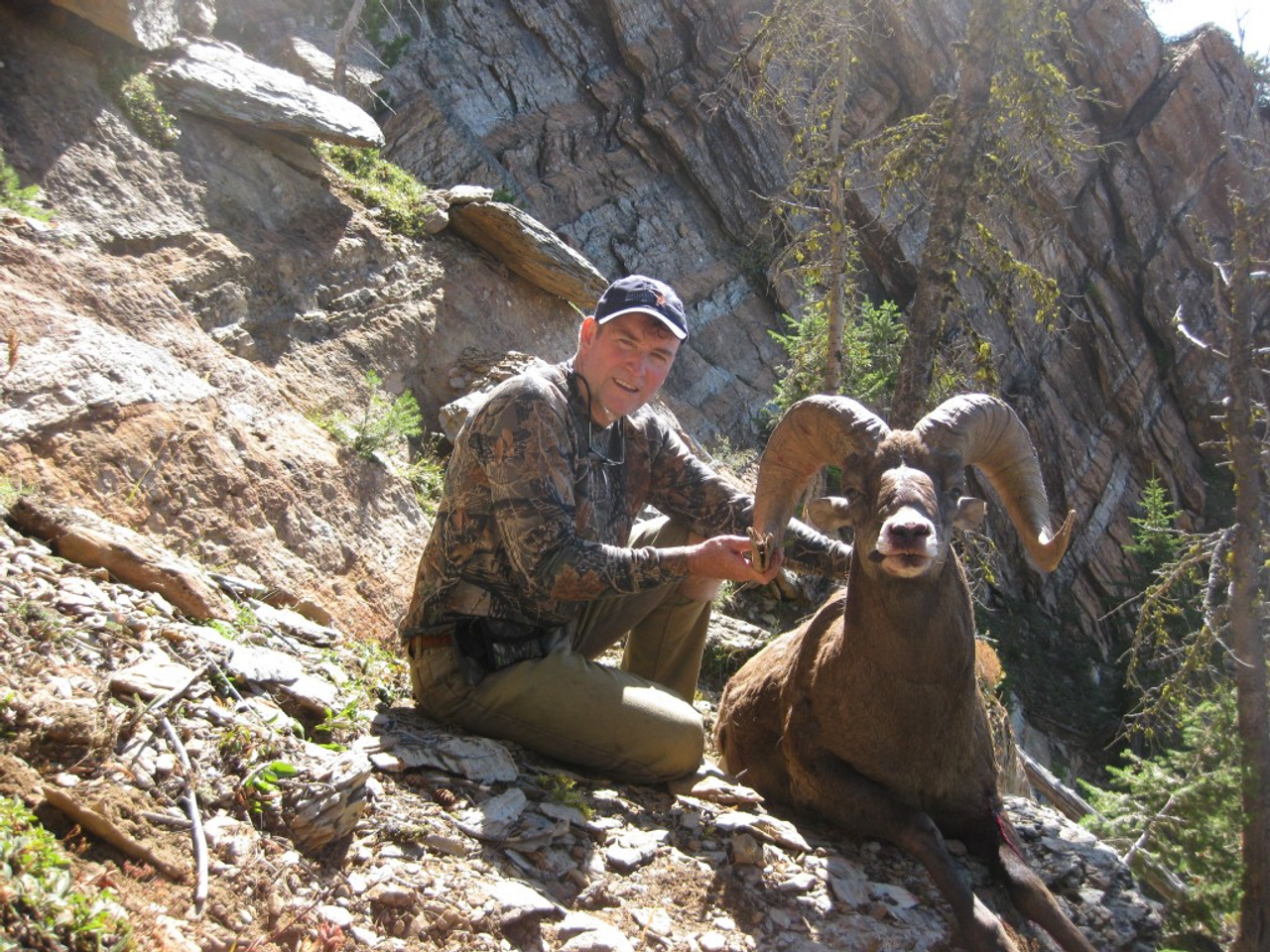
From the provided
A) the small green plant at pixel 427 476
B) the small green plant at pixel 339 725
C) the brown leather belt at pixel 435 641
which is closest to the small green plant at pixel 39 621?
the small green plant at pixel 339 725

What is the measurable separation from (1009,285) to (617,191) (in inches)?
674

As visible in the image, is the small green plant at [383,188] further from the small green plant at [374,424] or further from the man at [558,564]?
the man at [558,564]

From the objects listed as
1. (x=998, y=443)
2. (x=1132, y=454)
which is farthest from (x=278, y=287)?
(x=1132, y=454)

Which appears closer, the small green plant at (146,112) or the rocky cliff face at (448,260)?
the rocky cliff face at (448,260)

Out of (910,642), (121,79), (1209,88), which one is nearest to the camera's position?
(910,642)

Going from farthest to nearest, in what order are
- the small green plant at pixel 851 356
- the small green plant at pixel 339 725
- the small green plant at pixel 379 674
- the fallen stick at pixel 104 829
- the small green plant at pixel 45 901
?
the small green plant at pixel 851 356 → the small green plant at pixel 379 674 → the small green plant at pixel 339 725 → the fallen stick at pixel 104 829 → the small green plant at pixel 45 901

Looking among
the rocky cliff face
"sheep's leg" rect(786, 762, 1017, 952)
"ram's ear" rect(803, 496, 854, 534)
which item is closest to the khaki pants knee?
"sheep's leg" rect(786, 762, 1017, 952)

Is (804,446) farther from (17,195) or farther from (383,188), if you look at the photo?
(383,188)

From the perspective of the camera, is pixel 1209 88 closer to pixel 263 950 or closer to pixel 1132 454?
pixel 1132 454

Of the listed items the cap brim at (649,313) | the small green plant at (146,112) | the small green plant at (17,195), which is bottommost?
the small green plant at (17,195)

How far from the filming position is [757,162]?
2791 centimetres

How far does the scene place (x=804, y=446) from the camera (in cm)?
497

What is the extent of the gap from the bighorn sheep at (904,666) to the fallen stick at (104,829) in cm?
236

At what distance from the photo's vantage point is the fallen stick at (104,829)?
7.69 feet
